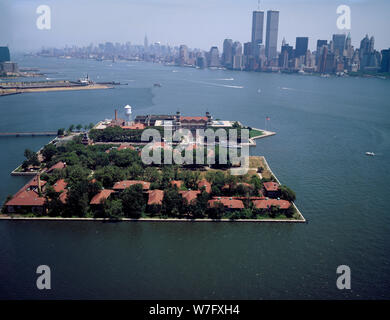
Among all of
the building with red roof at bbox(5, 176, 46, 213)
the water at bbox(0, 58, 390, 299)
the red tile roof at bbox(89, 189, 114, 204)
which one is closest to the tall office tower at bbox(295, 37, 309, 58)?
the water at bbox(0, 58, 390, 299)

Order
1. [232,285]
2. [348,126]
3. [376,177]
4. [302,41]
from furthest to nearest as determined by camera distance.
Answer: [302,41] < [348,126] < [376,177] < [232,285]

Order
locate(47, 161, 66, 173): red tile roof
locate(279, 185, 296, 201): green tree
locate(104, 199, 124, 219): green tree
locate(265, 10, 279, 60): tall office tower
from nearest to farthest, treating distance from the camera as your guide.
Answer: locate(104, 199, 124, 219): green tree, locate(279, 185, 296, 201): green tree, locate(47, 161, 66, 173): red tile roof, locate(265, 10, 279, 60): tall office tower

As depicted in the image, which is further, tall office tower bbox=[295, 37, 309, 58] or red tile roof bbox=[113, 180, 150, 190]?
tall office tower bbox=[295, 37, 309, 58]

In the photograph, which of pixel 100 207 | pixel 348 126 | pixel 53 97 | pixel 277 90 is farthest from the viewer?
pixel 277 90

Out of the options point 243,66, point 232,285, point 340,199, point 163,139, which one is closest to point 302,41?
point 243,66

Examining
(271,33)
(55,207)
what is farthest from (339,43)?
(55,207)

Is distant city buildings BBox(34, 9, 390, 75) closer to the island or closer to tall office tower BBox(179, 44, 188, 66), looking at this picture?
tall office tower BBox(179, 44, 188, 66)

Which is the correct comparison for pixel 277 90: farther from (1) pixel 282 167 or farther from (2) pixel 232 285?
(2) pixel 232 285

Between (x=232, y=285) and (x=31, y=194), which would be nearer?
(x=232, y=285)
